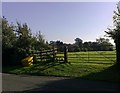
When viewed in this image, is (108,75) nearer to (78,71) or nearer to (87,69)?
(78,71)

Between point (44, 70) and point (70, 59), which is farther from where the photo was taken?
point (70, 59)

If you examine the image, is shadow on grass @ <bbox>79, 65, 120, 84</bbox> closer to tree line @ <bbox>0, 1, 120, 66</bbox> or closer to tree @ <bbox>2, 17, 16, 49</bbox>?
tree line @ <bbox>0, 1, 120, 66</bbox>

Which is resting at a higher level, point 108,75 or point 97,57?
point 97,57

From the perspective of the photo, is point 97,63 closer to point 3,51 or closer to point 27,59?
point 27,59

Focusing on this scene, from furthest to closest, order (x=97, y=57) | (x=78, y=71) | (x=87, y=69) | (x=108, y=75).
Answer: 1. (x=97, y=57)
2. (x=87, y=69)
3. (x=78, y=71)
4. (x=108, y=75)

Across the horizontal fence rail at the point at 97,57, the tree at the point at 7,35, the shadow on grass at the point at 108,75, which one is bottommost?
the shadow on grass at the point at 108,75

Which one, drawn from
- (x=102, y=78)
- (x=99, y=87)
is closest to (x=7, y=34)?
(x=102, y=78)

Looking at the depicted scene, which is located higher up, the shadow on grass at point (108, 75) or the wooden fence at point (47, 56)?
the wooden fence at point (47, 56)

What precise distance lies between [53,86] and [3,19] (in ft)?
65.5

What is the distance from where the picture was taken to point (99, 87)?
46.2ft

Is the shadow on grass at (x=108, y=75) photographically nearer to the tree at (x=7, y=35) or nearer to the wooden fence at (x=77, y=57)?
the wooden fence at (x=77, y=57)

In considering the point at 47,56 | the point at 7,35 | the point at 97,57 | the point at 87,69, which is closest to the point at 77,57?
the point at 97,57

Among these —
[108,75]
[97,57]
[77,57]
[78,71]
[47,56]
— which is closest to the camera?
[108,75]

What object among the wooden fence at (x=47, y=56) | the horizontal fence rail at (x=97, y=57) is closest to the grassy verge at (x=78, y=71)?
the horizontal fence rail at (x=97, y=57)
